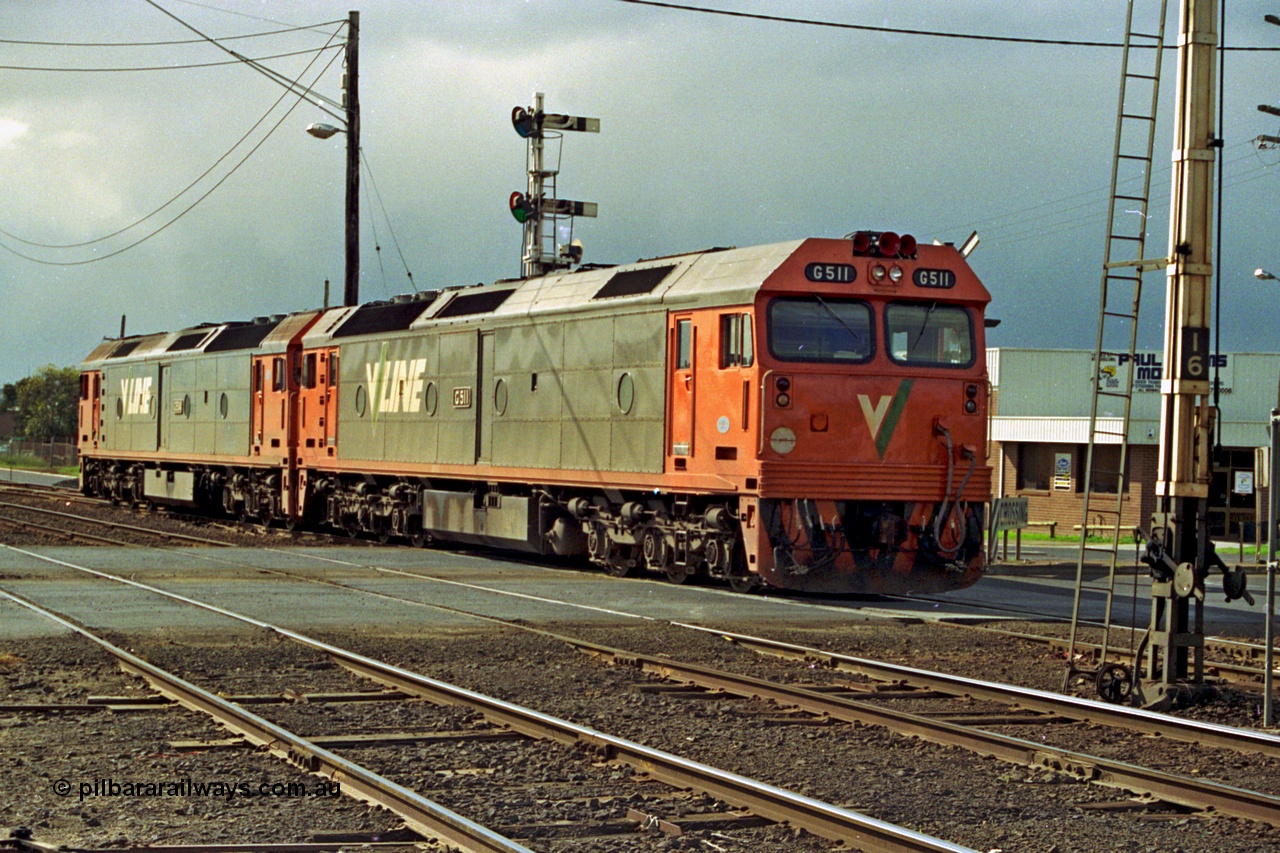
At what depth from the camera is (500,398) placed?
22.1 m

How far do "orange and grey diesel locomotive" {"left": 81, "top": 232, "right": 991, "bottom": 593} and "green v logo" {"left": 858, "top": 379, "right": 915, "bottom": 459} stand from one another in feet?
0.08

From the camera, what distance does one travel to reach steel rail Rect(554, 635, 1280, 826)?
286 inches

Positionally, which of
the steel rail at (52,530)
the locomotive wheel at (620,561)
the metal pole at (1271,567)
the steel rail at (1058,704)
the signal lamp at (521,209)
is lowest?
the steel rail at (52,530)

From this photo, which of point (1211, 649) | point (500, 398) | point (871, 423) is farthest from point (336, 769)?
point (500, 398)

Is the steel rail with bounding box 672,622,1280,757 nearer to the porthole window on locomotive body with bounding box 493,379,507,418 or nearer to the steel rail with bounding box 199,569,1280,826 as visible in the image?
the steel rail with bounding box 199,569,1280,826

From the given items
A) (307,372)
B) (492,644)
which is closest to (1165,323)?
(492,644)

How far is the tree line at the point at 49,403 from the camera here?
113m

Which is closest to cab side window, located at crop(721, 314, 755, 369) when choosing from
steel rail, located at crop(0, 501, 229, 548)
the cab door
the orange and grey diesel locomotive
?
the orange and grey diesel locomotive

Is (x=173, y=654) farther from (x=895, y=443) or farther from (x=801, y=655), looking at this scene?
(x=895, y=443)

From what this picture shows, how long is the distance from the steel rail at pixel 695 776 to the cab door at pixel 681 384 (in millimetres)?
7058

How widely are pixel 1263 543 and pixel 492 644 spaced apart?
116 ft

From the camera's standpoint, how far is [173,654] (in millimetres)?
12195

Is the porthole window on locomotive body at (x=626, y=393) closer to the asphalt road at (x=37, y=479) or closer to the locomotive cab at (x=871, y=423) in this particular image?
the locomotive cab at (x=871, y=423)

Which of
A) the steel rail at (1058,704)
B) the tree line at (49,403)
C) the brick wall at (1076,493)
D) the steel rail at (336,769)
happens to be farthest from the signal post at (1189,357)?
the tree line at (49,403)
